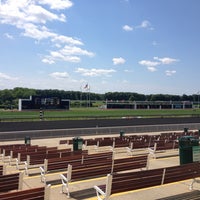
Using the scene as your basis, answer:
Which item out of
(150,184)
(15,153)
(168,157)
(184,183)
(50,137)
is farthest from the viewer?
(50,137)

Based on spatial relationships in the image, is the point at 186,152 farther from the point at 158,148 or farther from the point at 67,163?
the point at 67,163

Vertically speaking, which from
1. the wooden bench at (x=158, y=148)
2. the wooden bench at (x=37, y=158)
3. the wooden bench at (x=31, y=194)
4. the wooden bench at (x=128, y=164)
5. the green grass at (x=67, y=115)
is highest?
the wooden bench at (x=31, y=194)

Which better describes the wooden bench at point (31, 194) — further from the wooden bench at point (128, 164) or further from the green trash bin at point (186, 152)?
the green trash bin at point (186, 152)

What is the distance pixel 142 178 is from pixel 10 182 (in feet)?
8.40

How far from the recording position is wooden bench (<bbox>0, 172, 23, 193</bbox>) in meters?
5.82

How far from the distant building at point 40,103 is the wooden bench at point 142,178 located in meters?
83.4

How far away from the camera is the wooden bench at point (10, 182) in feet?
19.1

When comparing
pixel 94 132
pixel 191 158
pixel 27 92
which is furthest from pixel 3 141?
pixel 27 92

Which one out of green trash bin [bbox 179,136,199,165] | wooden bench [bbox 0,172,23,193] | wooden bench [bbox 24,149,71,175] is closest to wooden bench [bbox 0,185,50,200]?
wooden bench [bbox 0,172,23,193]

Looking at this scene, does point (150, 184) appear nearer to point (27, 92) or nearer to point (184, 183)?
point (184, 183)

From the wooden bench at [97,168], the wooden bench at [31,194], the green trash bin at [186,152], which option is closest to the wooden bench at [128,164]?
the wooden bench at [97,168]

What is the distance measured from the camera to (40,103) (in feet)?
292

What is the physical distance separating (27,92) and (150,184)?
593 ft

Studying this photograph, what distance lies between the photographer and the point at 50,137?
24.5 metres
